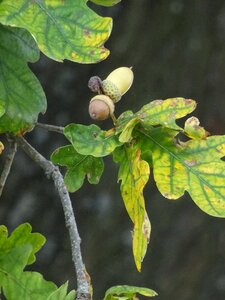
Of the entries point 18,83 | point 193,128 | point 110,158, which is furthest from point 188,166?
point 110,158

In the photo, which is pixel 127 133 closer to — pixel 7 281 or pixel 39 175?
pixel 7 281

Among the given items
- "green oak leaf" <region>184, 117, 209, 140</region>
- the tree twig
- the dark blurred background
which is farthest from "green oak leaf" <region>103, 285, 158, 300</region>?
the dark blurred background

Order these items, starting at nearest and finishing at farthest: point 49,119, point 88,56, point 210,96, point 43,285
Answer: point 88,56
point 43,285
point 49,119
point 210,96

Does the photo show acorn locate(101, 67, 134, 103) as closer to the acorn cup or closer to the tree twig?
the acorn cup

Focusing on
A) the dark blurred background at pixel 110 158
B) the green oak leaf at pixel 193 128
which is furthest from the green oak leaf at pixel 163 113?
the dark blurred background at pixel 110 158

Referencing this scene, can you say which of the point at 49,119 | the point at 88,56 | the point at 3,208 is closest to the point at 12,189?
the point at 3,208

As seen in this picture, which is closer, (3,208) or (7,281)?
(7,281)
